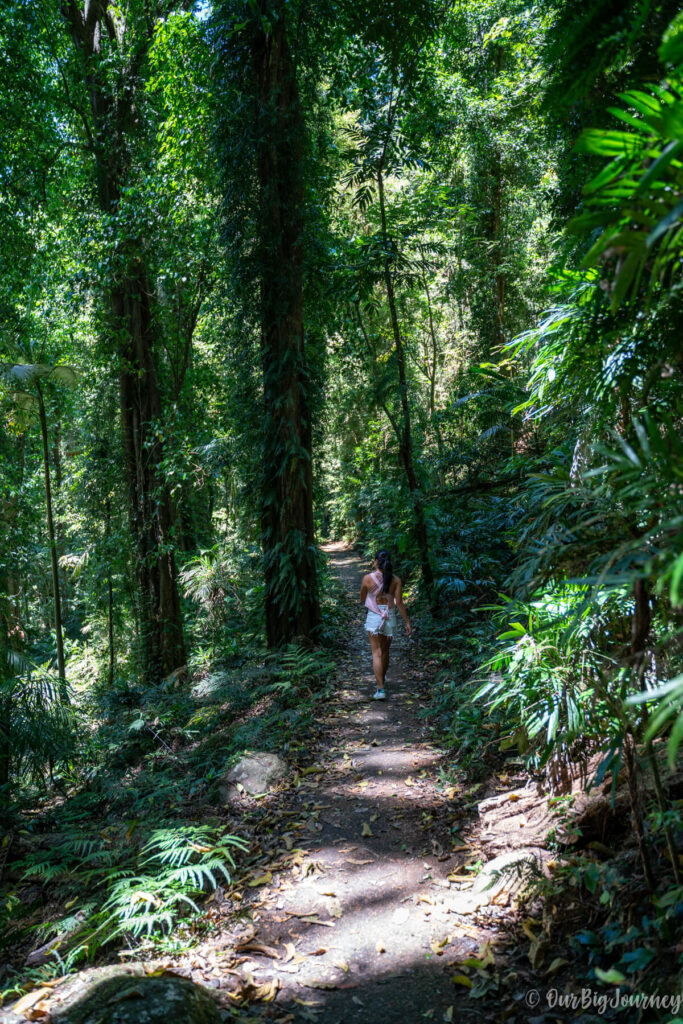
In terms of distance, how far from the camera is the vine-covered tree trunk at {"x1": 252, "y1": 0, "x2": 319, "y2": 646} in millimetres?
7719

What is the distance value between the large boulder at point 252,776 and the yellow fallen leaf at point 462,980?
252cm

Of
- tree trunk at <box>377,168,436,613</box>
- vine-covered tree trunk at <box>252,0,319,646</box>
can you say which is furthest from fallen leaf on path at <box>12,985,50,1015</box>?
tree trunk at <box>377,168,436,613</box>

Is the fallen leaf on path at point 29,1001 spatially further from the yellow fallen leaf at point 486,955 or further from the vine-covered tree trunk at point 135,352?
the vine-covered tree trunk at point 135,352

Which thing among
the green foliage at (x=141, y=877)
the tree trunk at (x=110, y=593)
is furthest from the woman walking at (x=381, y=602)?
the tree trunk at (x=110, y=593)

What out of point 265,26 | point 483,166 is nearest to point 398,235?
point 265,26

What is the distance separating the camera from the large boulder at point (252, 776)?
5.23m

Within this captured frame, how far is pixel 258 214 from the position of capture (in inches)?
310

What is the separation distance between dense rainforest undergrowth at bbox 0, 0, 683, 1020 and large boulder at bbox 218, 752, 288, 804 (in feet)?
0.64

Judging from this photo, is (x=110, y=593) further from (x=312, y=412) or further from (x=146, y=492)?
(x=312, y=412)

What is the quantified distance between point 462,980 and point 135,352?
441 inches

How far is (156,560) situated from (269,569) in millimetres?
4341

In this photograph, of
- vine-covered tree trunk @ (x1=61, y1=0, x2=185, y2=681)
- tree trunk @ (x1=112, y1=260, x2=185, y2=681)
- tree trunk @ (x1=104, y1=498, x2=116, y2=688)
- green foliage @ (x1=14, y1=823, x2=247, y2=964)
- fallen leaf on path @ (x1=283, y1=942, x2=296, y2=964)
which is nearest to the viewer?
fallen leaf on path @ (x1=283, y1=942, x2=296, y2=964)

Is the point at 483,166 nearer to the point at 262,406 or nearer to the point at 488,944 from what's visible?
the point at 262,406

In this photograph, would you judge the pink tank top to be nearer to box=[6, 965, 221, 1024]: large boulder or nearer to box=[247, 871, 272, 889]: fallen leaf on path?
box=[247, 871, 272, 889]: fallen leaf on path
